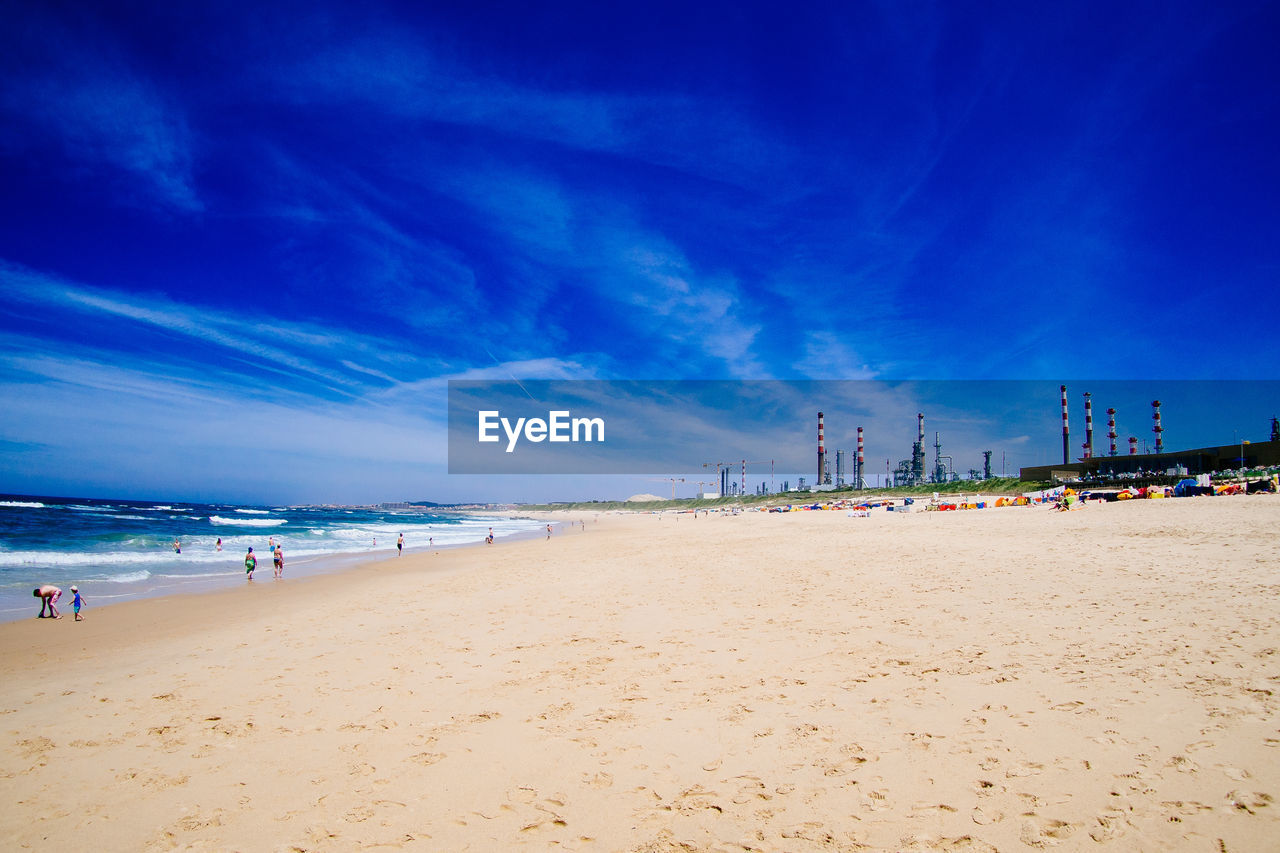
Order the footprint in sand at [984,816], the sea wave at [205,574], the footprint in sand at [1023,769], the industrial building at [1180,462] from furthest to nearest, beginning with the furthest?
the industrial building at [1180,462] < the sea wave at [205,574] < the footprint in sand at [1023,769] < the footprint in sand at [984,816]

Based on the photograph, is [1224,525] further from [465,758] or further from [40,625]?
[40,625]

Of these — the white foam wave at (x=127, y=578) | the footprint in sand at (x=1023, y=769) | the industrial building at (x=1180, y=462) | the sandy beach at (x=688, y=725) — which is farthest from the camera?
the industrial building at (x=1180, y=462)

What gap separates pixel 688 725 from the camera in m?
5.37

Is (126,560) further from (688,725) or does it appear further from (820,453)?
(820,453)

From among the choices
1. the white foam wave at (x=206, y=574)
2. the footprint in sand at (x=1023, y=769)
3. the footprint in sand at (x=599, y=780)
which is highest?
the footprint in sand at (x=1023, y=769)

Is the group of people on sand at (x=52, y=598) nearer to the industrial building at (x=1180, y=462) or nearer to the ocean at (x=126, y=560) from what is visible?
the ocean at (x=126, y=560)

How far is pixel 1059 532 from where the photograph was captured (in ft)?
66.2

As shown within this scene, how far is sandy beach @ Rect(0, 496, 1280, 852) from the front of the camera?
3.85 m

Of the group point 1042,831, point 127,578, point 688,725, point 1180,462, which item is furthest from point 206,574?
point 1180,462

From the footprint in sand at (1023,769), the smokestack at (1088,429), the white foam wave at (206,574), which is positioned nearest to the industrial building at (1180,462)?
the smokestack at (1088,429)

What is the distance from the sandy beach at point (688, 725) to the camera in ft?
12.6

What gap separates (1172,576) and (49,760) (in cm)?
1692

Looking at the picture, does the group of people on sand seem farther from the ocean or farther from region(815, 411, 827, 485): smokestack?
region(815, 411, 827, 485): smokestack

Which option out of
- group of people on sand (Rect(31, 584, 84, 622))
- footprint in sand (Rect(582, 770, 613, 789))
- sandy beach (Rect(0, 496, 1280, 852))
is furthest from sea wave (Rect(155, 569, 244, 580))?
footprint in sand (Rect(582, 770, 613, 789))
